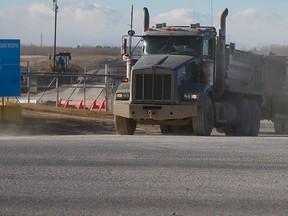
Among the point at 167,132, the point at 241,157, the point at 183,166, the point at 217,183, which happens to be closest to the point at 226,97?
the point at 167,132

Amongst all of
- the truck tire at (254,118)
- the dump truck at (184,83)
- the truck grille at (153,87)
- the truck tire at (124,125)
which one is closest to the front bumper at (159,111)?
the dump truck at (184,83)

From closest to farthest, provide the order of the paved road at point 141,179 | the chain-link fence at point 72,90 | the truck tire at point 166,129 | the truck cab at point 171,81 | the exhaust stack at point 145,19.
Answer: the paved road at point 141,179 → the truck cab at point 171,81 → the exhaust stack at point 145,19 → the truck tire at point 166,129 → the chain-link fence at point 72,90

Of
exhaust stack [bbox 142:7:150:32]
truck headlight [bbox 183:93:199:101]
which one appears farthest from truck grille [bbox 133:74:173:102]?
exhaust stack [bbox 142:7:150:32]

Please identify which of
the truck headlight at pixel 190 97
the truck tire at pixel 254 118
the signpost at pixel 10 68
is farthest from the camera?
the signpost at pixel 10 68

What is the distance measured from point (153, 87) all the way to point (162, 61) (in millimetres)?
800

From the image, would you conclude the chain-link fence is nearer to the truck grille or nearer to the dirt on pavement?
the dirt on pavement

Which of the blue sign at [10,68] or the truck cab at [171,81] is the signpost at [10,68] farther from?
the truck cab at [171,81]

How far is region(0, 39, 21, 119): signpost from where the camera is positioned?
31.8 m

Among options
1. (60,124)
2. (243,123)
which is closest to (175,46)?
(243,123)

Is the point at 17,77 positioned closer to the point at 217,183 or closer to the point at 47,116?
the point at 47,116

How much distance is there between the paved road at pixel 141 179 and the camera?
10.0 metres

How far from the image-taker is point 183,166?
13.6m

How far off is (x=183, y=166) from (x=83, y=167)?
1.75 metres

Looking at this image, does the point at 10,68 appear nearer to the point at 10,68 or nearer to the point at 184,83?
the point at 10,68
